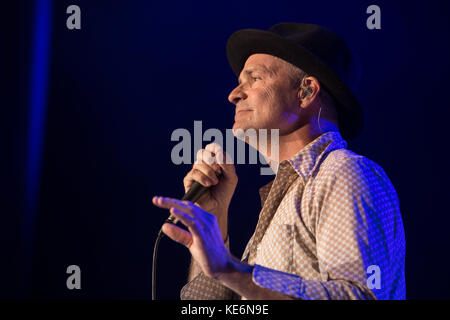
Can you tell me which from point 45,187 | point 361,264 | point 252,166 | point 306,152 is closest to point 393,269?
point 361,264

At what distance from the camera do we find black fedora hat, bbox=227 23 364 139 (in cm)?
175

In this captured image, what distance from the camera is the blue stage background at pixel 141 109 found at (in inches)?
98.4

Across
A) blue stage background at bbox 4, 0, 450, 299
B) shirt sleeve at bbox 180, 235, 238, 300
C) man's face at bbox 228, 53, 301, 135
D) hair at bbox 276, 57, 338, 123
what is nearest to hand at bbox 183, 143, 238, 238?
man's face at bbox 228, 53, 301, 135

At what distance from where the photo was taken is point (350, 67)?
180 cm

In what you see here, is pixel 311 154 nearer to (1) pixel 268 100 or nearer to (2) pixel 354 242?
(1) pixel 268 100

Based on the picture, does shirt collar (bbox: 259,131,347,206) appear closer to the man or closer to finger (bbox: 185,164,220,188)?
the man

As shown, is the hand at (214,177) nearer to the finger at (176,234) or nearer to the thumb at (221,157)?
the thumb at (221,157)

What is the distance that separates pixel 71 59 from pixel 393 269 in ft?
6.94

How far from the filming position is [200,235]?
1104 mm

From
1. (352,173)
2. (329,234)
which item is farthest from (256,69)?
(329,234)

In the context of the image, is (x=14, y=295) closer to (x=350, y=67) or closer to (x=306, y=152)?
(x=306, y=152)

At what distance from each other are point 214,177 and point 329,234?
57 centimetres

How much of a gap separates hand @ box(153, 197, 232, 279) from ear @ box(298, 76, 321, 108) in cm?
84

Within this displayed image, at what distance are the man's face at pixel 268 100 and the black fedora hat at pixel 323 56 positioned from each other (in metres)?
0.07
